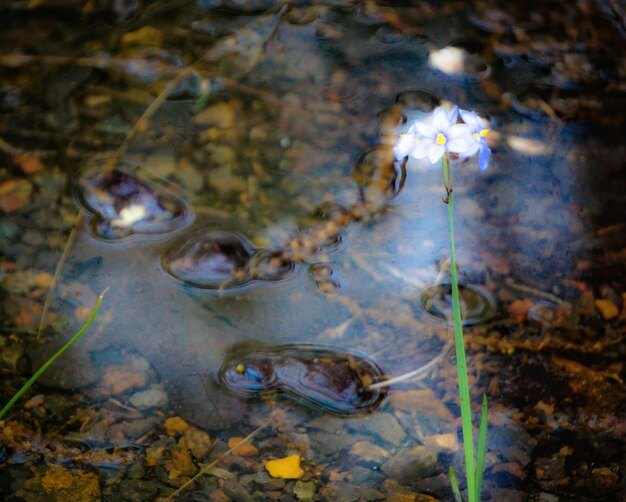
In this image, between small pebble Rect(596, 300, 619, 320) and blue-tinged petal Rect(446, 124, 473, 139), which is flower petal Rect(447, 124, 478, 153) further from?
small pebble Rect(596, 300, 619, 320)

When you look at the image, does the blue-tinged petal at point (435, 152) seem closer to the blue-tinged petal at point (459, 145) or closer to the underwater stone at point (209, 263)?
the blue-tinged petal at point (459, 145)

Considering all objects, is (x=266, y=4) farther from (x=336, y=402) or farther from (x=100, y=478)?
(x=100, y=478)

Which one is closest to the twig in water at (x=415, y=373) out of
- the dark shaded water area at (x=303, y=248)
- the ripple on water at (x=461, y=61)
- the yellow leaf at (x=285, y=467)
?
the dark shaded water area at (x=303, y=248)

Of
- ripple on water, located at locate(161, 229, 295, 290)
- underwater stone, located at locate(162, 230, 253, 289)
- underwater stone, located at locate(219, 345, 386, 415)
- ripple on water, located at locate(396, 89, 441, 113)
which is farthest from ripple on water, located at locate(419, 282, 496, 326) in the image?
ripple on water, located at locate(396, 89, 441, 113)

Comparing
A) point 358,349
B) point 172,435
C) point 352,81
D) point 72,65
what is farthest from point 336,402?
point 72,65

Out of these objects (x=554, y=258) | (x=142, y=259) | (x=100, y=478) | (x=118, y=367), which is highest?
(x=554, y=258)

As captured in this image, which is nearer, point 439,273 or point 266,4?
point 439,273

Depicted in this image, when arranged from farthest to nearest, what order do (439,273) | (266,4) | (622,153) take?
(266,4)
(622,153)
(439,273)
